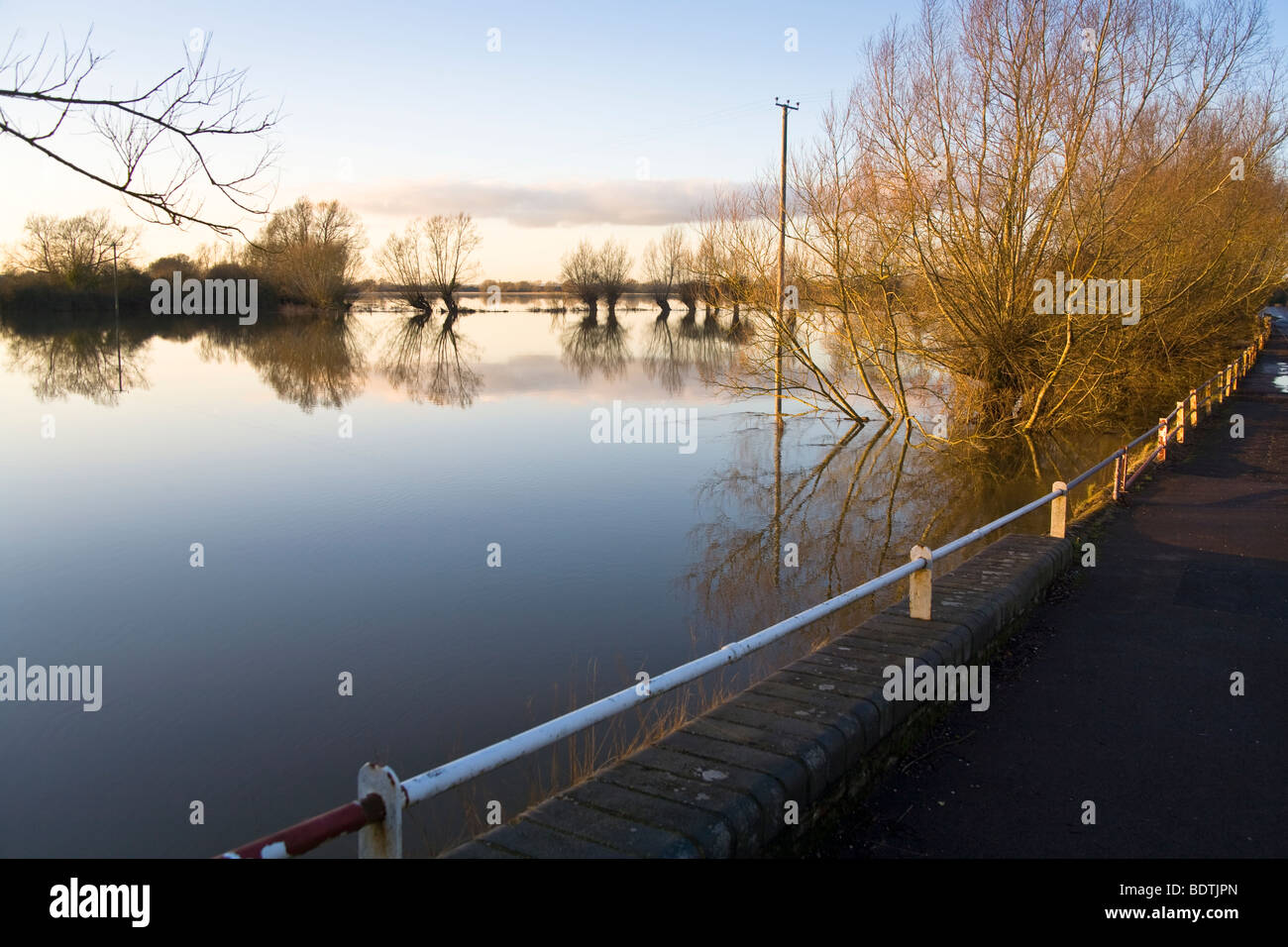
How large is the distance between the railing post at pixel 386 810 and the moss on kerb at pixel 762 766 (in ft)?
1.10

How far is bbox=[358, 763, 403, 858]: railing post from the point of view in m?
2.54

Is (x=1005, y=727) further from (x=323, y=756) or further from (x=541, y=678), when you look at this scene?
(x=323, y=756)

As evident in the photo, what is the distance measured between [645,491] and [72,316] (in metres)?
69.8

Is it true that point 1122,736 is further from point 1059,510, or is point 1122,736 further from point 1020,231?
point 1020,231

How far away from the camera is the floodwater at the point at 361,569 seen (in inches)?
232

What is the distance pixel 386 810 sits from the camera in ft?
8.33

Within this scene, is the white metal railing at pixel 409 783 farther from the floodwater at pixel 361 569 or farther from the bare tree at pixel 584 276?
the bare tree at pixel 584 276

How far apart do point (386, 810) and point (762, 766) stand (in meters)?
1.47

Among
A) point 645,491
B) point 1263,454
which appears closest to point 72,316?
point 645,491

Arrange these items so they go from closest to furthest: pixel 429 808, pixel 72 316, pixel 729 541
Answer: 1. pixel 429 808
2. pixel 729 541
3. pixel 72 316

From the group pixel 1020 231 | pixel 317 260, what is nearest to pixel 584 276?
pixel 317 260

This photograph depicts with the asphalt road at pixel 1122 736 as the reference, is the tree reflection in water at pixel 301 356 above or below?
above

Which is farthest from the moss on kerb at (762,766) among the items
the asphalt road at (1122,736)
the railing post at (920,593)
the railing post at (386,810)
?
the railing post at (386,810)

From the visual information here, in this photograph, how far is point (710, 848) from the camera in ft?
9.90
